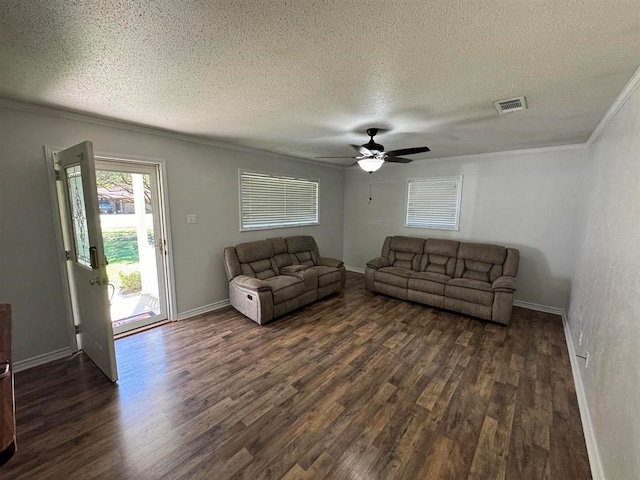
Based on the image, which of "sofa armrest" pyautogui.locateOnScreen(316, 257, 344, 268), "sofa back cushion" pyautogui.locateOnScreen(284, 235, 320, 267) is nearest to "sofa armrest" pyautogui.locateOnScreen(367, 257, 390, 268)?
"sofa armrest" pyautogui.locateOnScreen(316, 257, 344, 268)

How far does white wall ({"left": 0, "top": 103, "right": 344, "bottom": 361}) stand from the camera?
2.39m

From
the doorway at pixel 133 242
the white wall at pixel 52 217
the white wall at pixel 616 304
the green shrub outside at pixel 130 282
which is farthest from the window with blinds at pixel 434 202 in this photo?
the green shrub outside at pixel 130 282

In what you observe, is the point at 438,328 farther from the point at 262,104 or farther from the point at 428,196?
the point at 262,104

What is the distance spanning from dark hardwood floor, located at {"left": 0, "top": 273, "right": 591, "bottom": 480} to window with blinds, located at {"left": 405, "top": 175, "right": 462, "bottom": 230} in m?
2.17

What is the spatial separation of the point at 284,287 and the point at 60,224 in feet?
8.12

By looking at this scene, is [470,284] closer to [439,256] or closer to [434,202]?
[439,256]

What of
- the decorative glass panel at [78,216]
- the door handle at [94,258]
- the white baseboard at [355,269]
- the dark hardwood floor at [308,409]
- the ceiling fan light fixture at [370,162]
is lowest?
the dark hardwood floor at [308,409]

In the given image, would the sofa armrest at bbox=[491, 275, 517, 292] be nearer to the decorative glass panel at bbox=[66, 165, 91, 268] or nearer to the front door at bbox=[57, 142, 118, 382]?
the front door at bbox=[57, 142, 118, 382]

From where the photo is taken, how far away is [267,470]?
5.23ft

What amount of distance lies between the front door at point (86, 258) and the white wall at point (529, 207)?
15.7ft

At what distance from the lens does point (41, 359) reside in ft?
8.54

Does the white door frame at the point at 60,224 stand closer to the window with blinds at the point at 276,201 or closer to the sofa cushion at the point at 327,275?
the window with blinds at the point at 276,201

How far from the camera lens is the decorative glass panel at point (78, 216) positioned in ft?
7.70

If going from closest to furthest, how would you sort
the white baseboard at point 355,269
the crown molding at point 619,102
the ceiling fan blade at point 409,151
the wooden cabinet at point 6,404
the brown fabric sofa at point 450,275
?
the wooden cabinet at point 6,404, the crown molding at point 619,102, the ceiling fan blade at point 409,151, the brown fabric sofa at point 450,275, the white baseboard at point 355,269
